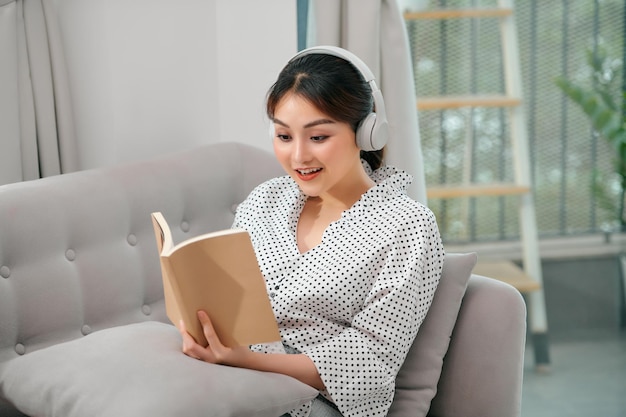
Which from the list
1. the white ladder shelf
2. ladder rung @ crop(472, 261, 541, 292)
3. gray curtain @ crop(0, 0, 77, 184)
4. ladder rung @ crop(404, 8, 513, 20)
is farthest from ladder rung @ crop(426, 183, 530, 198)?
gray curtain @ crop(0, 0, 77, 184)

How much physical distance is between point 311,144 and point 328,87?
0.38 ft

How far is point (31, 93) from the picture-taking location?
2160 millimetres

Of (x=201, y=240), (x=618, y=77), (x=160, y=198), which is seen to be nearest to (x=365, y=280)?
(x=201, y=240)

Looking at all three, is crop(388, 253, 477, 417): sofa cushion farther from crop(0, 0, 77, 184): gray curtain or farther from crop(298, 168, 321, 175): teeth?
crop(0, 0, 77, 184): gray curtain

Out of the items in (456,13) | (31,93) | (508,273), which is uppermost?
(456,13)

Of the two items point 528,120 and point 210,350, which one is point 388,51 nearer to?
point 528,120

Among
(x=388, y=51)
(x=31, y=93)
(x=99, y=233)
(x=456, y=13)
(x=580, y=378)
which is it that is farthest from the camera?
(x=580, y=378)

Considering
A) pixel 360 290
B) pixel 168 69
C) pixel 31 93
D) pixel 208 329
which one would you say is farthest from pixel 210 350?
pixel 168 69

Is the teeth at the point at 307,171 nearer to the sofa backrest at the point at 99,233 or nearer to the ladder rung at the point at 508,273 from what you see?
the sofa backrest at the point at 99,233

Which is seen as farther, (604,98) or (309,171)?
(604,98)

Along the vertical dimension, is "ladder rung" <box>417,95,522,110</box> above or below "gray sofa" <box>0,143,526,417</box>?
above

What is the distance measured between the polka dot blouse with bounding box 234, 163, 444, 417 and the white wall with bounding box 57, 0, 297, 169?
70 cm

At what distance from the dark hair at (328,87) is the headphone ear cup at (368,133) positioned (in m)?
0.01

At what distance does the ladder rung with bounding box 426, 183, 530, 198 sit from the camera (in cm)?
270
